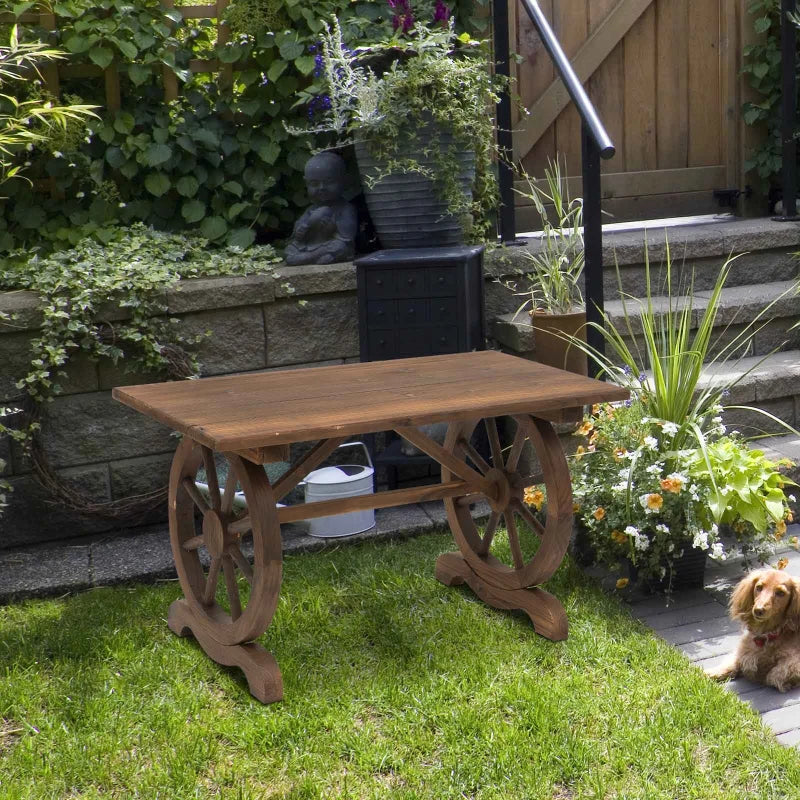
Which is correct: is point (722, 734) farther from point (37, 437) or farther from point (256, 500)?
point (37, 437)

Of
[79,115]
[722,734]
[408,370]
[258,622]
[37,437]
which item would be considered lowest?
[722,734]

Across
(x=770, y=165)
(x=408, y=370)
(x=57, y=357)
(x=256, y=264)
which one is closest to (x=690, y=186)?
(x=770, y=165)

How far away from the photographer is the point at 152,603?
10.8 feet

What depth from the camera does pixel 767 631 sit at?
2703mm

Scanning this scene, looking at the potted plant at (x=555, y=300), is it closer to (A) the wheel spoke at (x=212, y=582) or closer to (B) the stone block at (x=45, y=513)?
(A) the wheel spoke at (x=212, y=582)

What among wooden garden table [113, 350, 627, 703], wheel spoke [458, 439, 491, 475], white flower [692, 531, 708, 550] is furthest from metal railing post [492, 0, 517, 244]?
white flower [692, 531, 708, 550]

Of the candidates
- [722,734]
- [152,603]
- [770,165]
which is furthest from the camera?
[770,165]

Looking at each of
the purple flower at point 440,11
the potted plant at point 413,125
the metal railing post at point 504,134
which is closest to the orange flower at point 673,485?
the potted plant at point 413,125

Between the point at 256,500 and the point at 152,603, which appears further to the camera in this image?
the point at 152,603

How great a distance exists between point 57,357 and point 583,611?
1776mm

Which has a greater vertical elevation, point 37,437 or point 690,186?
point 690,186

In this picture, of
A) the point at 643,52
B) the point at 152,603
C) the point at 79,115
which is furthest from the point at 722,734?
the point at 643,52

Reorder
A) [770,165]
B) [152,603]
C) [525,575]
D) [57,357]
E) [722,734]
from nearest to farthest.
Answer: [722,734], [525,575], [152,603], [57,357], [770,165]

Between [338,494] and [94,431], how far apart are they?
0.85m
